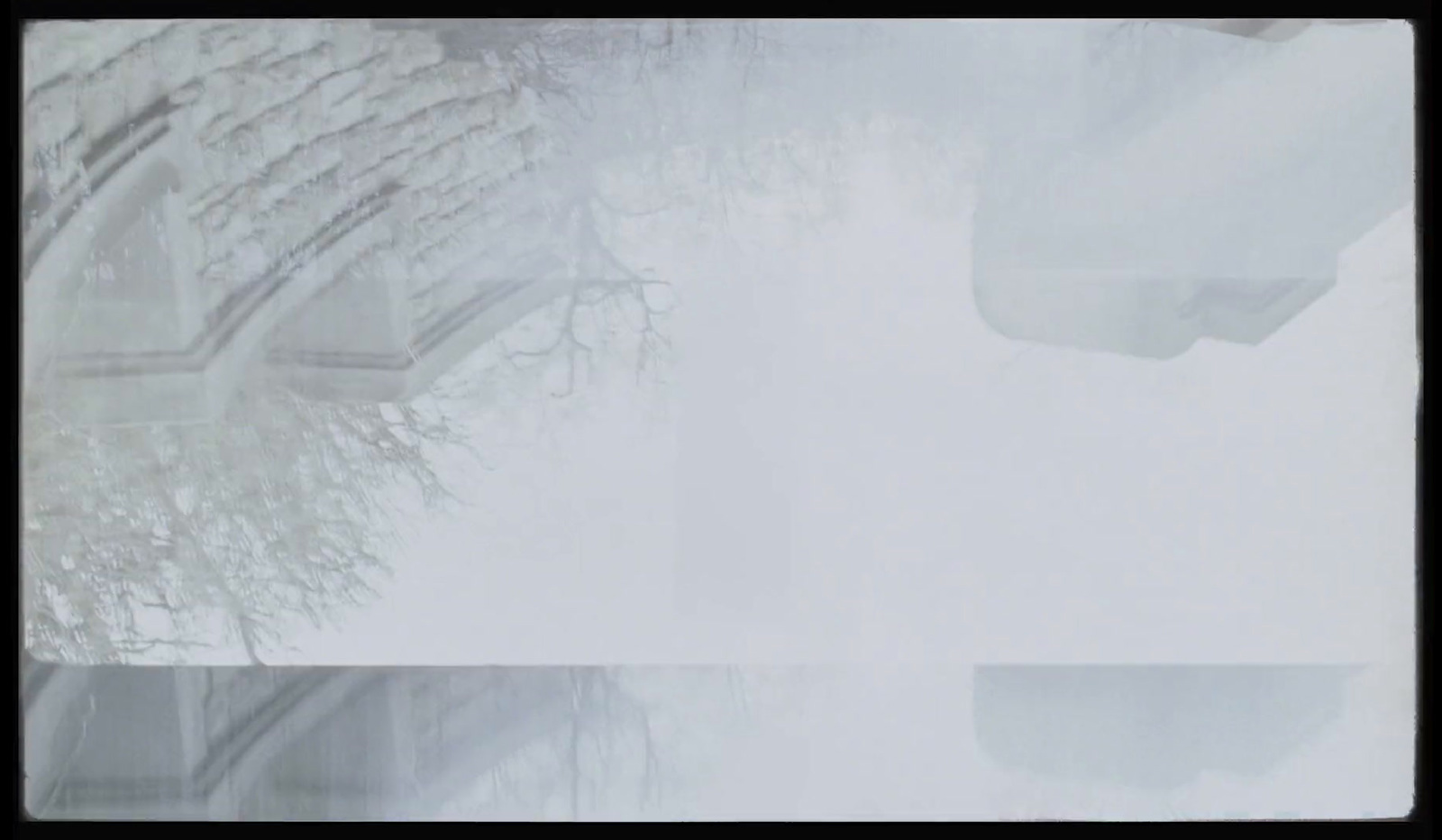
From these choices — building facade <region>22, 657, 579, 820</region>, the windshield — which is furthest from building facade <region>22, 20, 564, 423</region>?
building facade <region>22, 657, 579, 820</region>

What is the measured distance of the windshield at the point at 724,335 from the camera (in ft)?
3.50

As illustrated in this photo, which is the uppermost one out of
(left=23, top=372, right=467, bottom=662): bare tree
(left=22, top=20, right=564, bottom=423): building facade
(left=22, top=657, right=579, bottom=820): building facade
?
(left=22, top=20, right=564, bottom=423): building facade

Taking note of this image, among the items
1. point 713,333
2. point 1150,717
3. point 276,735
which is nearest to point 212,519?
point 276,735

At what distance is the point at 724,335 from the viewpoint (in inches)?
42.3

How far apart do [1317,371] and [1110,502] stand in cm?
27

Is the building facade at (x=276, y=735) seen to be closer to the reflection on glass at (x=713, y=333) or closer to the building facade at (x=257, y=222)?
the reflection on glass at (x=713, y=333)

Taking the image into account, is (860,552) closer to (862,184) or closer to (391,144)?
(862,184)

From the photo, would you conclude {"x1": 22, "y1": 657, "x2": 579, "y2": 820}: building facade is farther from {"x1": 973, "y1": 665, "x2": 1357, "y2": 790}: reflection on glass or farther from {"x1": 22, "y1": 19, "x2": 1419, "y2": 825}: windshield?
{"x1": 973, "y1": 665, "x2": 1357, "y2": 790}: reflection on glass

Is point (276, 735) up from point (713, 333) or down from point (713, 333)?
down

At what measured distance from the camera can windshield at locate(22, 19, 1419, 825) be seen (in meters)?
1.07

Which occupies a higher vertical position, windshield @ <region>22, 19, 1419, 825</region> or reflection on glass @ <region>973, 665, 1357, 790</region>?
windshield @ <region>22, 19, 1419, 825</region>

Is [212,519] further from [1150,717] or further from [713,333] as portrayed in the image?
[1150,717]
